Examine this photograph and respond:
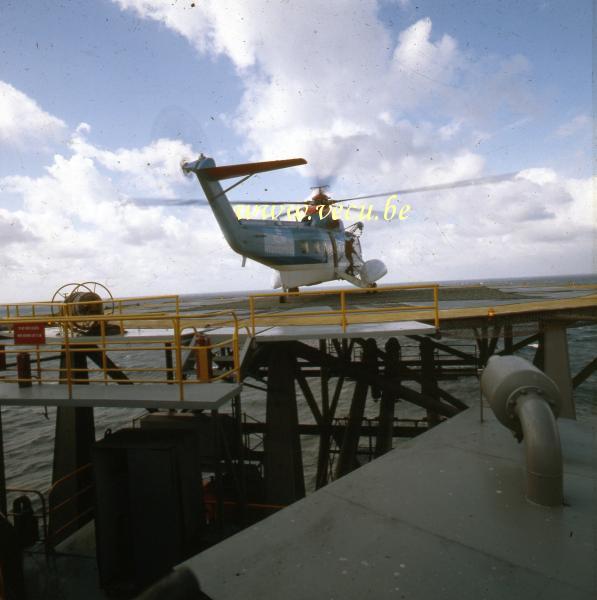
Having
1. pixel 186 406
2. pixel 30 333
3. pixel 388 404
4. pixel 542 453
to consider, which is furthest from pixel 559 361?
pixel 30 333

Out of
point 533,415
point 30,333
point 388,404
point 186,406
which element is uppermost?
point 30,333

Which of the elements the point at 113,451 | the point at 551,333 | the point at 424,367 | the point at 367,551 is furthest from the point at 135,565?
the point at 551,333

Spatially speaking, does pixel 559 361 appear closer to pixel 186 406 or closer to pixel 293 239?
pixel 186 406

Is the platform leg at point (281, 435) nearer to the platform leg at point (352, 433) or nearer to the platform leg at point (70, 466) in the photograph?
the platform leg at point (352, 433)

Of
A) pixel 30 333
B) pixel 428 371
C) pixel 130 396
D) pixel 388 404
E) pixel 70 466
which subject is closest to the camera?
A: pixel 130 396

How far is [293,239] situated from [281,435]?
1615 cm

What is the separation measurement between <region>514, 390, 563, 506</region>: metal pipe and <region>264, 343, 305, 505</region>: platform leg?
5807 mm

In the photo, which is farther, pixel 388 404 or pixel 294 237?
pixel 294 237

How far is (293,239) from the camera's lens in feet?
80.5

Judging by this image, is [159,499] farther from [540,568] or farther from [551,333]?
[551,333]

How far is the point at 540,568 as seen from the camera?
156 inches

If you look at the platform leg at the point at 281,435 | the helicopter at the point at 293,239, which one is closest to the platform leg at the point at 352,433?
the platform leg at the point at 281,435

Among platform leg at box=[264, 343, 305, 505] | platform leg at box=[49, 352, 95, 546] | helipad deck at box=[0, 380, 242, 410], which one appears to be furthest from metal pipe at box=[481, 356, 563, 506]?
platform leg at box=[49, 352, 95, 546]

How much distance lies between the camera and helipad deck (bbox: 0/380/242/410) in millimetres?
6656
